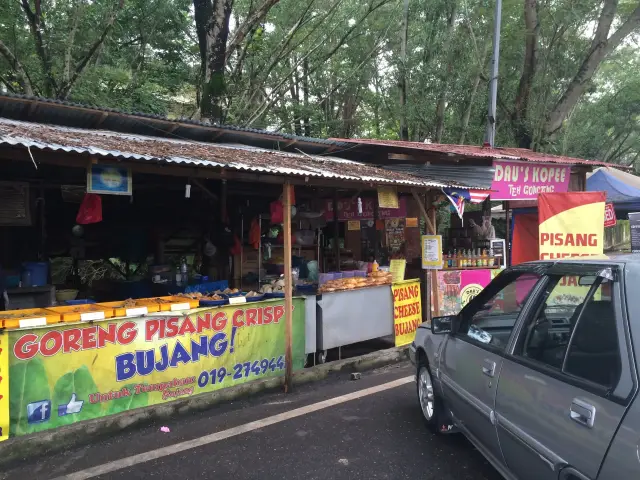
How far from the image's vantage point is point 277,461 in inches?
143

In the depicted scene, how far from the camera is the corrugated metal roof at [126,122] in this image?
570 cm

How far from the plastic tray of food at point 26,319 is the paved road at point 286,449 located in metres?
1.10

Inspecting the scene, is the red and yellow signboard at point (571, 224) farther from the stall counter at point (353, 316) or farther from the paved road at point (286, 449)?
the paved road at point (286, 449)

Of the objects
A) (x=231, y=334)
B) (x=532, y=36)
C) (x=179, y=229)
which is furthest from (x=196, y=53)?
(x=231, y=334)

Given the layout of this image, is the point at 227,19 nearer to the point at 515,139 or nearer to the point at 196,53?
the point at 196,53

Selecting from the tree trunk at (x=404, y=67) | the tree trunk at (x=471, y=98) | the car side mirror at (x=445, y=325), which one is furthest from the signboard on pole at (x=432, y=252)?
the tree trunk at (x=471, y=98)

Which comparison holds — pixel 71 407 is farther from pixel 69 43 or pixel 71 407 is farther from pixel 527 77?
pixel 527 77

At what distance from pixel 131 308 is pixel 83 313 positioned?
0.43 meters

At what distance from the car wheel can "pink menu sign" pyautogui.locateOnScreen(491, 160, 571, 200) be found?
5.04 m

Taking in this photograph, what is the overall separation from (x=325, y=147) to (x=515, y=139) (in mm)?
8389

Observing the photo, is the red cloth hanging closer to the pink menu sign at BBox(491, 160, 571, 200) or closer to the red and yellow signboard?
the pink menu sign at BBox(491, 160, 571, 200)

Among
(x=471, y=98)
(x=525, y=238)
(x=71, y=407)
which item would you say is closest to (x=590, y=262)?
(x=71, y=407)

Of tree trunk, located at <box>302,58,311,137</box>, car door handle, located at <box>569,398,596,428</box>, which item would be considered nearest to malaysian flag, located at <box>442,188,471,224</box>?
car door handle, located at <box>569,398,596,428</box>

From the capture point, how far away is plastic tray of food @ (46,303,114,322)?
Result: 423cm
